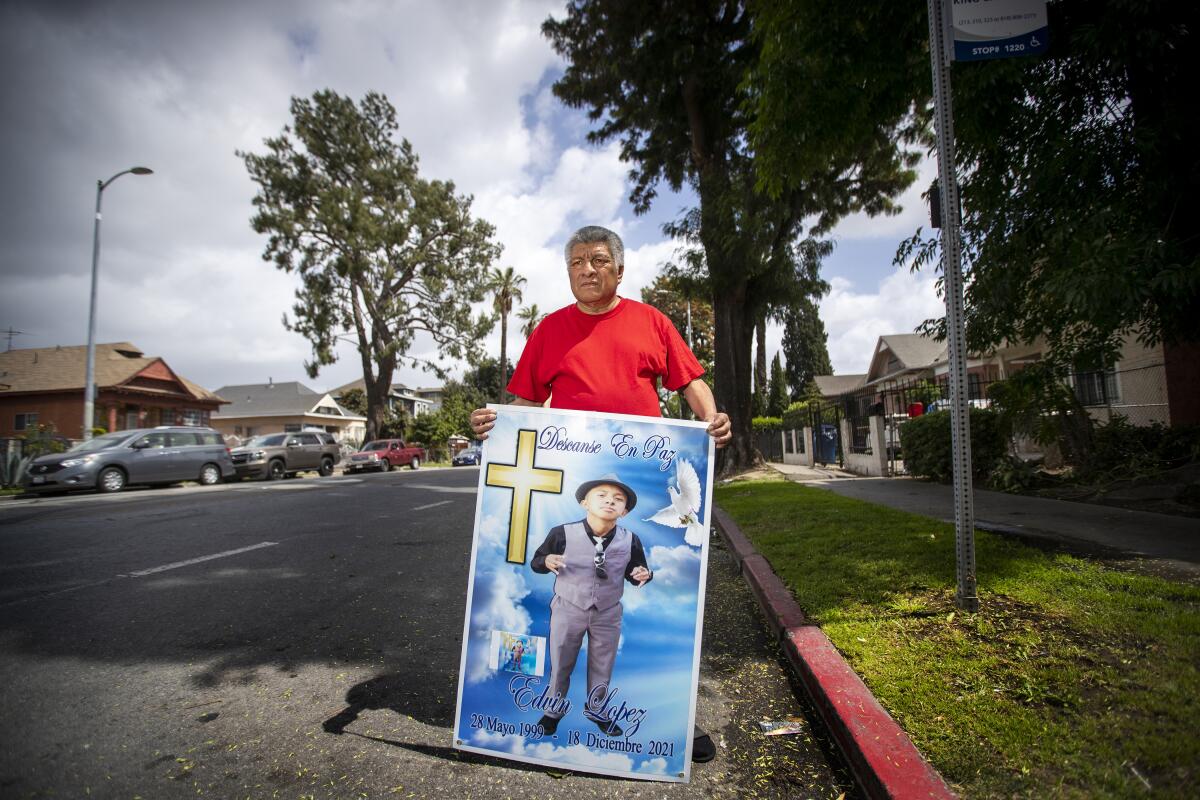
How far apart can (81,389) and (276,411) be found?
1864 centimetres

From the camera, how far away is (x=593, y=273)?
2.48m

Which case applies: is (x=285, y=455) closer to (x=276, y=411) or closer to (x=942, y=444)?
(x=942, y=444)

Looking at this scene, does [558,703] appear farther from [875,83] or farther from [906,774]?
[875,83]

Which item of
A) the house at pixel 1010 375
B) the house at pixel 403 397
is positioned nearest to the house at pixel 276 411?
the house at pixel 403 397

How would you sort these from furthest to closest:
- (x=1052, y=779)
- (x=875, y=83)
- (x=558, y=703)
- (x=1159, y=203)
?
(x=875, y=83) → (x=1159, y=203) → (x=558, y=703) → (x=1052, y=779)

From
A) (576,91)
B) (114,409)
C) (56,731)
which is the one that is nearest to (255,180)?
(114,409)

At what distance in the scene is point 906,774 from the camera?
71.0 inches

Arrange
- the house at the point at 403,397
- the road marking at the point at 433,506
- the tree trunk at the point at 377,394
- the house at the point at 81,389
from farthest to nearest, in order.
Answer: the house at the point at 403,397, the tree trunk at the point at 377,394, the house at the point at 81,389, the road marking at the point at 433,506

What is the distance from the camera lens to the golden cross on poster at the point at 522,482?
2184 millimetres

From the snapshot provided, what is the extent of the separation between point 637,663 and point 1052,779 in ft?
4.21

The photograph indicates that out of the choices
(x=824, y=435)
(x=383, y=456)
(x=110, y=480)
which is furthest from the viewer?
(x=383, y=456)

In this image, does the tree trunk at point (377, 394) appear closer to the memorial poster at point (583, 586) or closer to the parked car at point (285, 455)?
the parked car at point (285, 455)

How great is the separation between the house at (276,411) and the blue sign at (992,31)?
50312 millimetres

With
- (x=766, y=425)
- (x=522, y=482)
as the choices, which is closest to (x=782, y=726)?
(x=522, y=482)
